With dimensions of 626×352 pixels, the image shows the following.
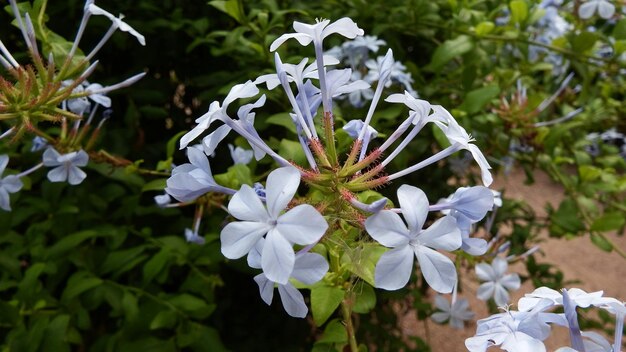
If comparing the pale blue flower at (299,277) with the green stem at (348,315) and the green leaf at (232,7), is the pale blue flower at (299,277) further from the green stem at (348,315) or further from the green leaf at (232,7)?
the green leaf at (232,7)

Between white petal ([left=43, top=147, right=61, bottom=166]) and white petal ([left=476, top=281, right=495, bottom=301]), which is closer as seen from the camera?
white petal ([left=43, top=147, right=61, bottom=166])

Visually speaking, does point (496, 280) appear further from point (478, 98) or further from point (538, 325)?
point (538, 325)

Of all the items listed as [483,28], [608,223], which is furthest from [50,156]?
[608,223]

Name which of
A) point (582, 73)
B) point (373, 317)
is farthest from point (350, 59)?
point (373, 317)

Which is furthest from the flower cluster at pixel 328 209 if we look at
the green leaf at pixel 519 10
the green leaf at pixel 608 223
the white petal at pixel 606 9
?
the white petal at pixel 606 9

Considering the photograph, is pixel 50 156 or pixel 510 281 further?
pixel 510 281

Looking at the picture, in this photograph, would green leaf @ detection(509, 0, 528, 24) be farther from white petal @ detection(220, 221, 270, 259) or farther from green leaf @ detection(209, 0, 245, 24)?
white petal @ detection(220, 221, 270, 259)

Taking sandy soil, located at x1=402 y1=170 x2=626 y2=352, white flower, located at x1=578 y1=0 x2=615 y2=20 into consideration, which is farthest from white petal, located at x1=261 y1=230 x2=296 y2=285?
sandy soil, located at x1=402 y1=170 x2=626 y2=352
